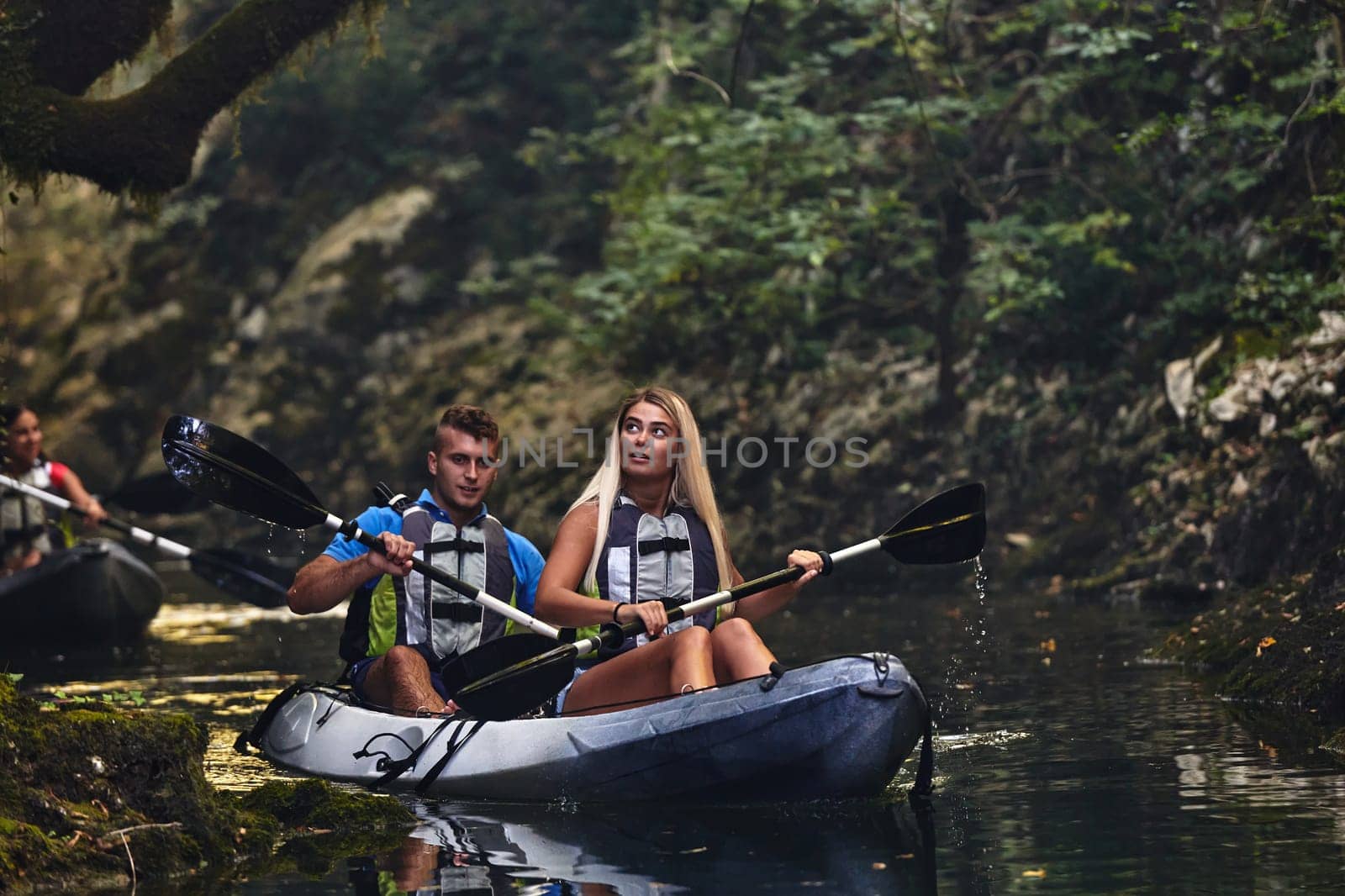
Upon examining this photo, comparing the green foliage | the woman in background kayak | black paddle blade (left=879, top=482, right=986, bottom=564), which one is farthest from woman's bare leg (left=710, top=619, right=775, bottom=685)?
the green foliage

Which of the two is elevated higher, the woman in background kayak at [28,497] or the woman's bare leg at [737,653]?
the woman in background kayak at [28,497]

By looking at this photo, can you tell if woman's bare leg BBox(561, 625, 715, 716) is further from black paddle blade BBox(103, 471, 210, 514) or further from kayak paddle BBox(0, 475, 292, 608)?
black paddle blade BBox(103, 471, 210, 514)

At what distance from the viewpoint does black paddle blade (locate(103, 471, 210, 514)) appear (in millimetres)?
11086

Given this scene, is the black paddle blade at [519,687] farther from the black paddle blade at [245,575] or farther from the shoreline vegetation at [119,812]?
the black paddle blade at [245,575]

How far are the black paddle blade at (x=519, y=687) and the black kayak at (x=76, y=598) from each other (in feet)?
20.3

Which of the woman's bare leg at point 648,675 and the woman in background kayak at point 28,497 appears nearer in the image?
the woman's bare leg at point 648,675

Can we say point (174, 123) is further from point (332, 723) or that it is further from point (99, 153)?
point (332, 723)

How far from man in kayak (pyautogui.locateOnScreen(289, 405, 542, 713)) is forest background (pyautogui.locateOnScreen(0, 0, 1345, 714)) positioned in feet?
8.71

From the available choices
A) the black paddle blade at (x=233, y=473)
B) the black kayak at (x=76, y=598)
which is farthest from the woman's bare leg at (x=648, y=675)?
the black kayak at (x=76, y=598)

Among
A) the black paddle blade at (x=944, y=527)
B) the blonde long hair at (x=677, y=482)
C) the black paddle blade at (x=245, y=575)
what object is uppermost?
the blonde long hair at (x=677, y=482)

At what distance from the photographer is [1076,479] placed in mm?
13633

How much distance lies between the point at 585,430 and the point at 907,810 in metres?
12.1

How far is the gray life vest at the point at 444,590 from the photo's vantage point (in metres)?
6.32

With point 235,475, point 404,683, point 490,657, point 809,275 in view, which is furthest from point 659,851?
point 809,275
